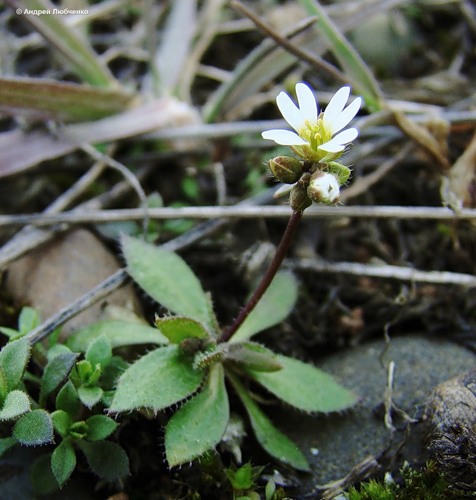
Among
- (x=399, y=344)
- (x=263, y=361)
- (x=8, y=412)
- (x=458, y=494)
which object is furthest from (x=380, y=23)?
(x=8, y=412)

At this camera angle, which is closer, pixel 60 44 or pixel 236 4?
pixel 236 4

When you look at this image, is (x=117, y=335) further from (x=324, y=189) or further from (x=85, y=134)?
(x=85, y=134)

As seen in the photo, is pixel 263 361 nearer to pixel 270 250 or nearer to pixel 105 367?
pixel 105 367

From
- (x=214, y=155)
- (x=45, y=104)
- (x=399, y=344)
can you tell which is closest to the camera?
(x=399, y=344)

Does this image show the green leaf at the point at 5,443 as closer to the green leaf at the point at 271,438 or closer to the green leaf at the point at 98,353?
the green leaf at the point at 98,353

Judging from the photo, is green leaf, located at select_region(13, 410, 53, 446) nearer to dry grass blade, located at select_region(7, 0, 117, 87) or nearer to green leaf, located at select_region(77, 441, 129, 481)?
green leaf, located at select_region(77, 441, 129, 481)

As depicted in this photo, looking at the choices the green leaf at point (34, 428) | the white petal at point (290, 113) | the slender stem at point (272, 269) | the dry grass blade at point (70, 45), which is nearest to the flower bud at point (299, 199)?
the slender stem at point (272, 269)
